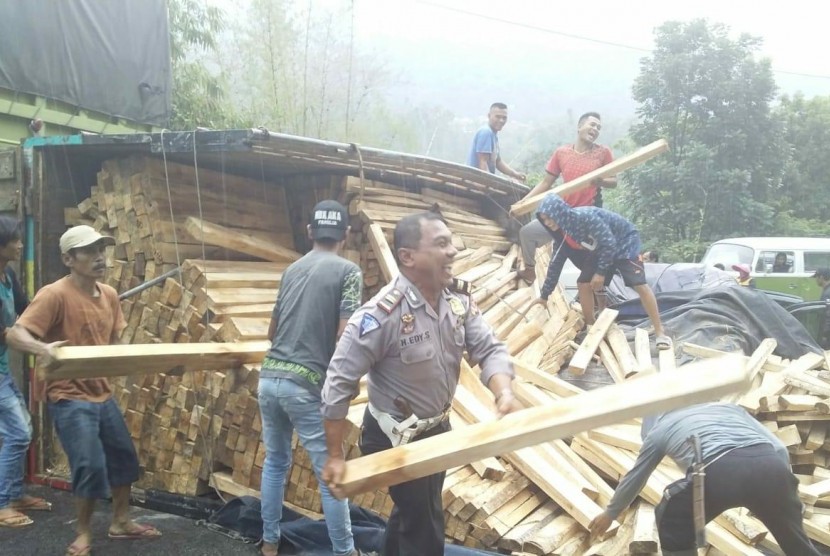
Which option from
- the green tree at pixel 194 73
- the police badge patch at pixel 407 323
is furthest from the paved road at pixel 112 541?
the green tree at pixel 194 73

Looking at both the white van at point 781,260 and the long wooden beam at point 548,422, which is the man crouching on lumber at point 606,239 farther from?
the white van at point 781,260

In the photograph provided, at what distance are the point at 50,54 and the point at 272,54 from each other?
451 inches

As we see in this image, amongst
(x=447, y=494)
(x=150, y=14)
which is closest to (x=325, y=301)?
(x=447, y=494)

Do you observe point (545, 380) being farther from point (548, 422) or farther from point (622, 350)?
point (548, 422)

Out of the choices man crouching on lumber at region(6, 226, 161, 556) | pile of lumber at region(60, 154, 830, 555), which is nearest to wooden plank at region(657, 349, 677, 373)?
pile of lumber at region(60, 154, 830, 555)

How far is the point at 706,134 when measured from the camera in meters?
24.4

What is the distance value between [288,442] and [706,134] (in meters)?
23.8

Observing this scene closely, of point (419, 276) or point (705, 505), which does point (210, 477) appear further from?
point (705, 505)

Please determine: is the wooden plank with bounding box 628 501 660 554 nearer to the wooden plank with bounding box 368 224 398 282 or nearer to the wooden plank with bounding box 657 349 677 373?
the wooden plank with bounding box 657 349 677 373

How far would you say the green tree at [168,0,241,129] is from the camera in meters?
14.1

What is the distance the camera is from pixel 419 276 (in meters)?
3.14

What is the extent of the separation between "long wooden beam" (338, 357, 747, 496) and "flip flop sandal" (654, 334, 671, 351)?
4.15 m

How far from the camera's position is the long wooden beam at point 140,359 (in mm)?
3654

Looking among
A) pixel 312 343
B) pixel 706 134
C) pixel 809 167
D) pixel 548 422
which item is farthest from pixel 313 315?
pixel 809 167
